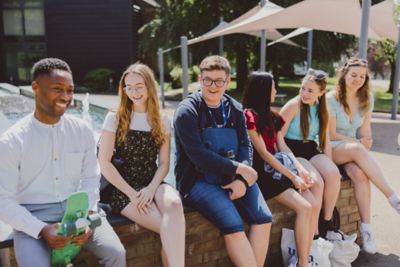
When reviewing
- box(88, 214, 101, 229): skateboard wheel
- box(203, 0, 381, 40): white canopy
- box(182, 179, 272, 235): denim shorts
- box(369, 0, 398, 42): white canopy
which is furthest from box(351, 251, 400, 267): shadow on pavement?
box(369, 0, 398, 42): white canopy

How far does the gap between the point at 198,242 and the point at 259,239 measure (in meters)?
0.49

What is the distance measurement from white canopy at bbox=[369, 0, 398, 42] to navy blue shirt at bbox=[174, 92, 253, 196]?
8.06 metres

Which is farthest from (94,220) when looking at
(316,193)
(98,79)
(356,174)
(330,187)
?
(98,79)

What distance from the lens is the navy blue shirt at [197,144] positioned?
2975 millimetres

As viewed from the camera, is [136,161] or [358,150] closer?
[136,161]

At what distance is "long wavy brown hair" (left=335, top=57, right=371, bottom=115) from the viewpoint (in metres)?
4.15

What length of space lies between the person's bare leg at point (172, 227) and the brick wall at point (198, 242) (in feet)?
0.85

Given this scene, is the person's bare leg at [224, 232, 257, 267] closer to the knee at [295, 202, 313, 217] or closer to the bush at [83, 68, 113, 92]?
the knee at [295, 202, 313, 217]

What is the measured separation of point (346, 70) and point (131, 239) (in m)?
2.66

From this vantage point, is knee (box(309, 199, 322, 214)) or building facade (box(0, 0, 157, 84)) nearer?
knee (box(309, 199, 322, 214))

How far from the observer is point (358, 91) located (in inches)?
167

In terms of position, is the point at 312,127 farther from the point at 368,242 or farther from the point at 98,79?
the point at 98,79

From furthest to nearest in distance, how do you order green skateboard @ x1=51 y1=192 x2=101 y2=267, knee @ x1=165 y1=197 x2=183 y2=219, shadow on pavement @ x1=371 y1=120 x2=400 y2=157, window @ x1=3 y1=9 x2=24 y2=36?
window @ x1=3 y1=9 x2=24 y2=36, shadow on pavement @ x1=371 y1=120 x2=400 y2=157, knee @ x1=165 y1=197 x2=183 y2=219, green skateboard @ x1=51 y1=192 x2=101 y2=267

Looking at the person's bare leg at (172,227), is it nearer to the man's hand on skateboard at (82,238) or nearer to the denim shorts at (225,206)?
the denim shorts at (225,206)
